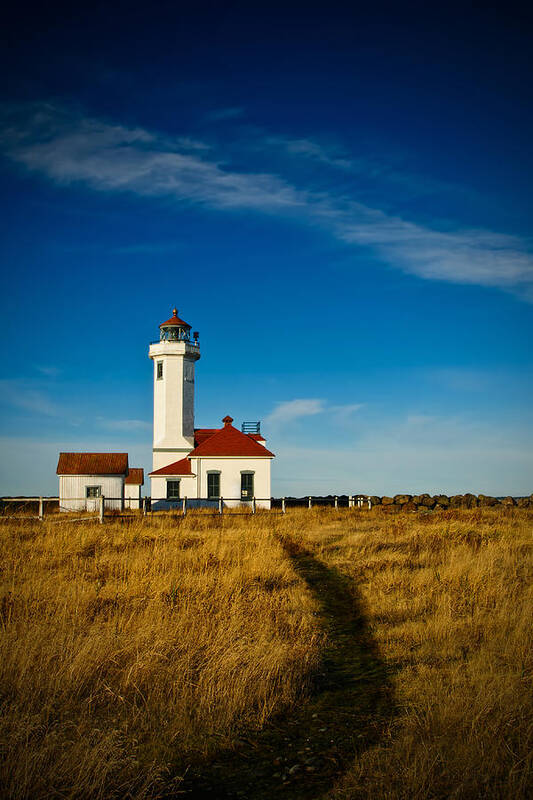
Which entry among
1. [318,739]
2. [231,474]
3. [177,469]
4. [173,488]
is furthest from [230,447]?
[318,739]

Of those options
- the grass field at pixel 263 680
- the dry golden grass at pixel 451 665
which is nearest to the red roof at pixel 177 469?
the dry golden grass at pixel 451 665

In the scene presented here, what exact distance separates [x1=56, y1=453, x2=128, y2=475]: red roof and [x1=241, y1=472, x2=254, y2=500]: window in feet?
29.8

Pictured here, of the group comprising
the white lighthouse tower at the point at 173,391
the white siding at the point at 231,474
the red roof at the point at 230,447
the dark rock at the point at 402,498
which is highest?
the white lighthouse tower at the point at 173,391

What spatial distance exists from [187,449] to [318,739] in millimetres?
34203

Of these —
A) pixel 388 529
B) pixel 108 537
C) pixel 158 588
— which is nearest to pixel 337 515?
pixel 388 529

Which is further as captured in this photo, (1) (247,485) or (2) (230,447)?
(2) (230,447)

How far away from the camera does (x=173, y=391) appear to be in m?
39.3

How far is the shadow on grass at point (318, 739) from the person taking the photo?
4340 mm

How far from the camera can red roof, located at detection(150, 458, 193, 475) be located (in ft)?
118

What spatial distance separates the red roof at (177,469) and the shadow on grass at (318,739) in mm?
28540

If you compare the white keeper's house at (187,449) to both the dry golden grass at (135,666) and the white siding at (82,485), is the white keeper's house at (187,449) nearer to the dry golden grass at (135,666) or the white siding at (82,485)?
the white siding at (82,485)

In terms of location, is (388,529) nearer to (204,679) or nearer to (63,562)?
(63,562)

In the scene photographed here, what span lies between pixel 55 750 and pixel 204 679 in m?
1.80

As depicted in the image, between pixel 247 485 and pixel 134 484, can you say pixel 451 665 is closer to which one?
pixel 247 485
